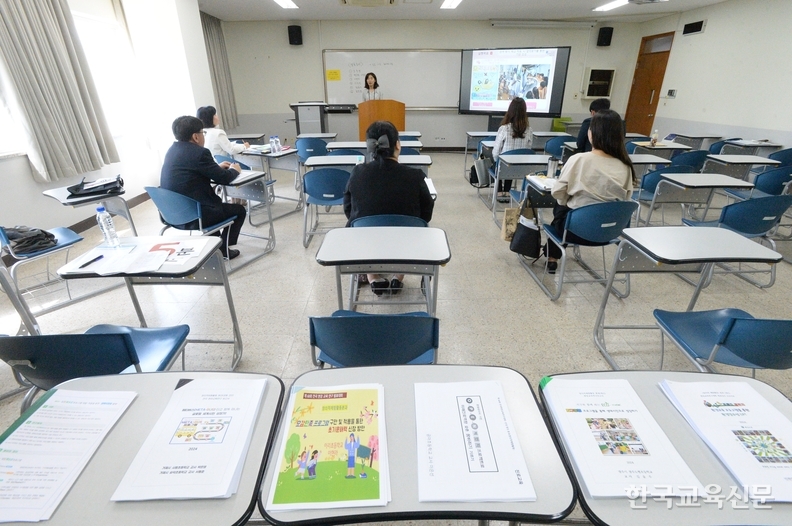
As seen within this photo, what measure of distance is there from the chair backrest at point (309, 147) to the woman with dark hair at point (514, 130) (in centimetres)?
235

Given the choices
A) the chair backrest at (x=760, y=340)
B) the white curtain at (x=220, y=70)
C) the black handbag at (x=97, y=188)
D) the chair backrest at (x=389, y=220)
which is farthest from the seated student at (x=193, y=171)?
the white curtain at (x=220, y=70)

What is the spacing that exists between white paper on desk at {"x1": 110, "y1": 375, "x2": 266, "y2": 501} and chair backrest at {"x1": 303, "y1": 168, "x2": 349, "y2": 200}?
2.76 meters

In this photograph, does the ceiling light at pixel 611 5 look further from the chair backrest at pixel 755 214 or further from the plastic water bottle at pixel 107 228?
the plastic water bottle at pixel 107 228

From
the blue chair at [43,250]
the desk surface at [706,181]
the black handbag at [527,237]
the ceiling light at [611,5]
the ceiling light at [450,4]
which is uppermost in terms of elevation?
the ceiling light at [450,4]

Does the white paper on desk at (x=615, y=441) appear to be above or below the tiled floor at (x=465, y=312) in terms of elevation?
above

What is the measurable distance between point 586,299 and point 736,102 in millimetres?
5517

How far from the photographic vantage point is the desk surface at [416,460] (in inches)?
25.8

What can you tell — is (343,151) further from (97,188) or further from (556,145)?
(556,145)

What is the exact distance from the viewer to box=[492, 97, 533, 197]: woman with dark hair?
4.53 meters

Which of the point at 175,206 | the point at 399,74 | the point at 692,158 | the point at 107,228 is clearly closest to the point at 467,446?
the point at 107,228

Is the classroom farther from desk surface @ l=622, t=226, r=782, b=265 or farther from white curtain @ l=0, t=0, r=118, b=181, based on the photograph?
desk surface @ l=622, t=226, r=782, b=265

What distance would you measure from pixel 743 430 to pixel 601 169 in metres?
2.16

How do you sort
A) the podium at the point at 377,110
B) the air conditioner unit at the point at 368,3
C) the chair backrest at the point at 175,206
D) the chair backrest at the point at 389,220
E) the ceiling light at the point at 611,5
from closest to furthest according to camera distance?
the chair backrest at the point at 389,220
the chair backrest at the point at 175,206
the air conditioner unit at the point at 368,3
the ceiling light at the point at 611,5
the podium at the point at 377,110

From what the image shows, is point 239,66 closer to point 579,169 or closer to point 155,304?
point 155,304
